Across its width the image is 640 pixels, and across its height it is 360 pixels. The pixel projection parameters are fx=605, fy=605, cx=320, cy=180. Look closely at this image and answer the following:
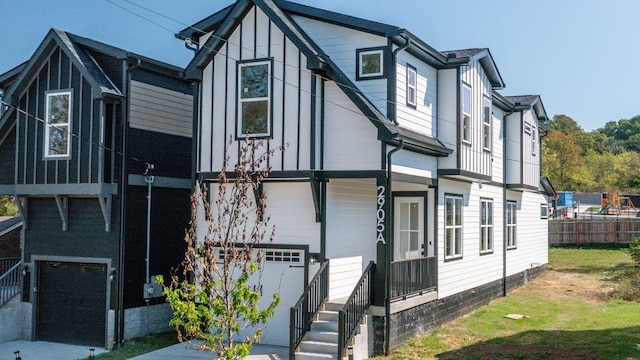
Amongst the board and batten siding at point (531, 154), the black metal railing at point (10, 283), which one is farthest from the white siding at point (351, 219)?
the black metal railing at point (10, 283)

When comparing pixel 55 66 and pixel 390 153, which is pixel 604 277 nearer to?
pixel 390 153

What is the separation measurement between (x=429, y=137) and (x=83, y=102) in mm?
8852

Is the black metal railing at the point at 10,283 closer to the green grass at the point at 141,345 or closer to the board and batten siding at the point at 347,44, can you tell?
the green grass at the point at 141,345

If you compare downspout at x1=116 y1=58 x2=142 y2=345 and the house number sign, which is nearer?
the house number sign

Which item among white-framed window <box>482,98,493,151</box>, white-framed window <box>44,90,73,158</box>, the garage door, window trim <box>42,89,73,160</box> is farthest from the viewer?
white-framed window <box>482,98,493,151</box>

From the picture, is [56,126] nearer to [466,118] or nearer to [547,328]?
[466,118]

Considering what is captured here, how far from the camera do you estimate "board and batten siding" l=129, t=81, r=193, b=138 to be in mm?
15773

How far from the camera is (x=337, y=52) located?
13867 mm

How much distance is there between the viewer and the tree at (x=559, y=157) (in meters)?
62.3

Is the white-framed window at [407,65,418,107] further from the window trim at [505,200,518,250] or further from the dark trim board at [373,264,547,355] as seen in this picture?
the window trim at [505,200,518,250]

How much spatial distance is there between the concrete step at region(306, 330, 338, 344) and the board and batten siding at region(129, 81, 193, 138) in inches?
293

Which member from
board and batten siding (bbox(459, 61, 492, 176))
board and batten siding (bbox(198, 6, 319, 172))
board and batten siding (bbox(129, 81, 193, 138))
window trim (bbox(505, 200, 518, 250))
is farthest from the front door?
window trim (bbox(505, 200, 518, 250))

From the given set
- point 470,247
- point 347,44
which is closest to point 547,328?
point 470,247

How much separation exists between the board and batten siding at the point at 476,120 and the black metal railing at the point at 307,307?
199 inches
